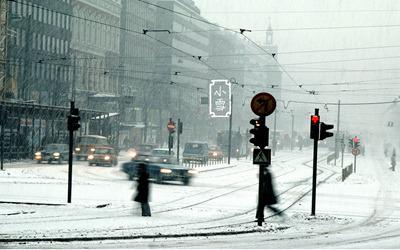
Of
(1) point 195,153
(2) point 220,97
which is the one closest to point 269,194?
(1) point 195,153

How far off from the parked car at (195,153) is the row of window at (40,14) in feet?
92.5

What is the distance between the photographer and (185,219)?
61.4 ft

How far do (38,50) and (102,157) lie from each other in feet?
138

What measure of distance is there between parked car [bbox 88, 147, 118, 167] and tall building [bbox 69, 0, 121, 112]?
4282cm

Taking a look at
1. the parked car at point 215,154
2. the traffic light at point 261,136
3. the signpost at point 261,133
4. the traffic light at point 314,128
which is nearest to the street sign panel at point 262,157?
the signpost at point 261,133

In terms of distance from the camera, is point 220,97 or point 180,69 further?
point 180,69

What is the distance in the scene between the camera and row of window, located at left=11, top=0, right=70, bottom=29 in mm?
81562

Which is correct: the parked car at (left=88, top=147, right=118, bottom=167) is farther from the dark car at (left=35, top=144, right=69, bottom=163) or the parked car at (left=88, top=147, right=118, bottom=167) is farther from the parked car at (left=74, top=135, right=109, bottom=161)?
the parked car at (left=74, top=135, right=109, bottom=161)

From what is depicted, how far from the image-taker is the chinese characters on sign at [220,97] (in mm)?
71562

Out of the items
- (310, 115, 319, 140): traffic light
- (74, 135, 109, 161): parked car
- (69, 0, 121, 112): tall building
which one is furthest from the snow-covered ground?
(69, 0, 121, 112): tall building

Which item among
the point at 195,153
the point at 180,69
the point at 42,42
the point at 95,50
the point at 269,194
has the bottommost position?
the point at 195,153

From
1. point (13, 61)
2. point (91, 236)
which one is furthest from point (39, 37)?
point (91, 236)

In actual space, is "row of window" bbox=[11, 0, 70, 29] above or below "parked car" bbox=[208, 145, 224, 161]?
above

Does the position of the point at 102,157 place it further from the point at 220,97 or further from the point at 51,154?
the point at 220,97
